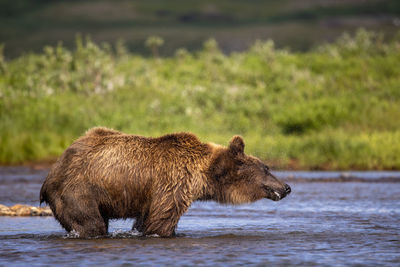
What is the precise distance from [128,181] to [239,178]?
70.5 inches

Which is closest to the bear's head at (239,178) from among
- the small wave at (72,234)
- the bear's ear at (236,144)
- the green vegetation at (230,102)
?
the bear's ear at (236,144)

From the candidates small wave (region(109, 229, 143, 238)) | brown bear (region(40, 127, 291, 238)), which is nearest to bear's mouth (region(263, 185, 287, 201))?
brown bear (region(40, 127, 291, 238))

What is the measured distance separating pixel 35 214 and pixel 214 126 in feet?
59.4

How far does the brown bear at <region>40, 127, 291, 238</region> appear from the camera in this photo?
1013 centimetres

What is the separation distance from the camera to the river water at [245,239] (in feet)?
30.0

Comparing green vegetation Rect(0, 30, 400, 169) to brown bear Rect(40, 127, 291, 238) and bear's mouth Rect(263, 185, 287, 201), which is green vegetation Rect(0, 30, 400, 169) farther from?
brown bear Rect(40, 127, 291, 238)

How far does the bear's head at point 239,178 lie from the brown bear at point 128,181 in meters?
0.04

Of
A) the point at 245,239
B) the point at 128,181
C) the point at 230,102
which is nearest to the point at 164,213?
the point at 128,181

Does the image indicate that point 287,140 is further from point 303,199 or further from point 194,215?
point 194,215

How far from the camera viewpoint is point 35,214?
45.9 ft

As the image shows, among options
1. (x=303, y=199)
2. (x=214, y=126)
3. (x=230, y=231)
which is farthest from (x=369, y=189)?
(x=214, y=126)

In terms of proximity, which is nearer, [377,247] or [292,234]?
[377,247]

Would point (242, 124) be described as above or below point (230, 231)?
above

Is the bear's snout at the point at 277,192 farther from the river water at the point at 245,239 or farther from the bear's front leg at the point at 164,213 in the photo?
the bear's front leg at the point at 164,213
